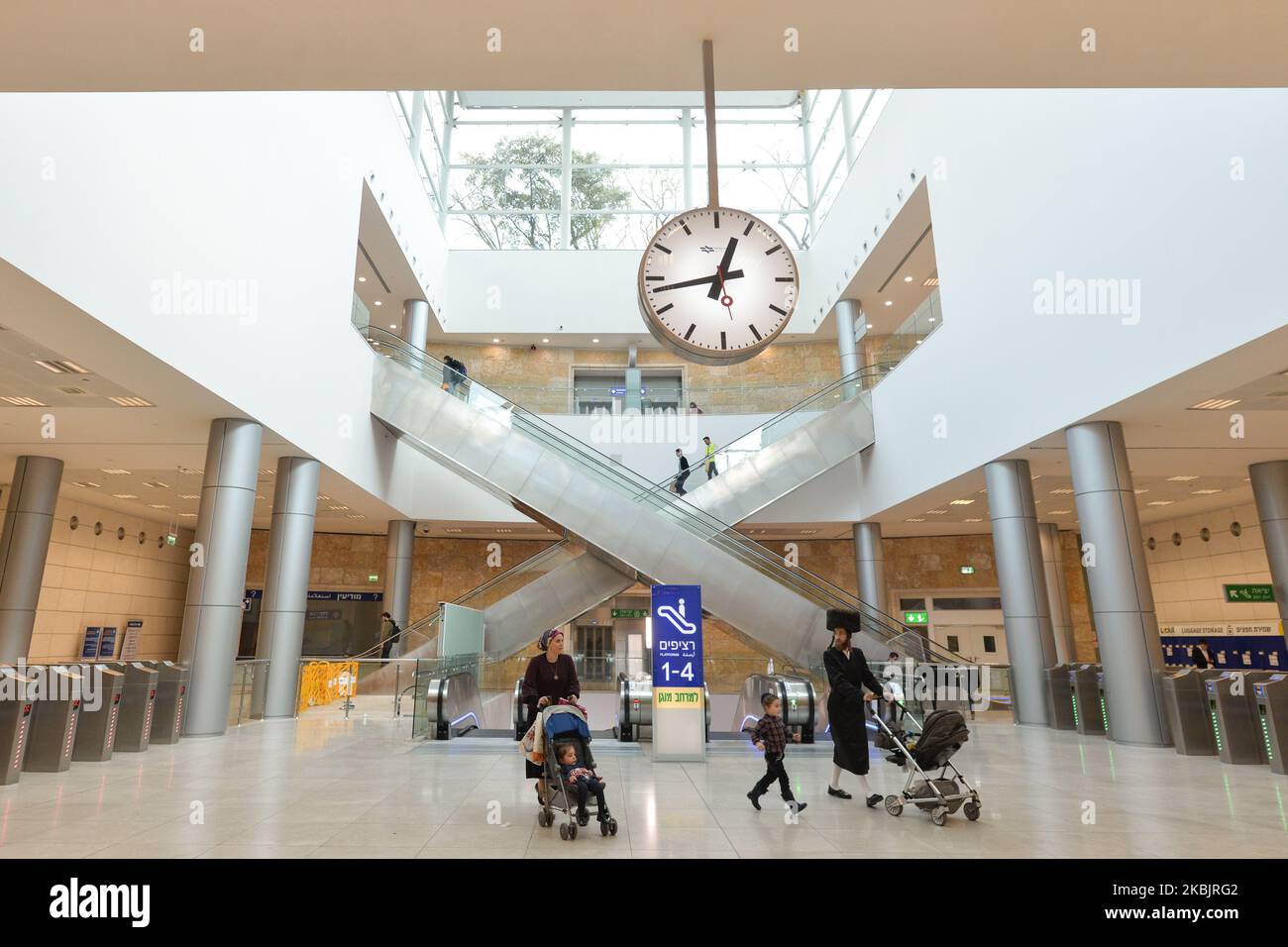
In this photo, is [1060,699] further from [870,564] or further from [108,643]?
[108,643]

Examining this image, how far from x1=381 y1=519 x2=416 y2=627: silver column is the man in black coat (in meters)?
18.8

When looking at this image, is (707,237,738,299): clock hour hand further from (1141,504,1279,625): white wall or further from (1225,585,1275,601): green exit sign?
(1225,585,1275,601): green exit sign

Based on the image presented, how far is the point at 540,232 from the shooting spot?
30703 millimetres

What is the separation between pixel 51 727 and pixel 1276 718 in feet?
48.3

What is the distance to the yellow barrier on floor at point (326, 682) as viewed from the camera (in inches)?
679

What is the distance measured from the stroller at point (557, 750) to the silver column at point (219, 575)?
8427 millimetres

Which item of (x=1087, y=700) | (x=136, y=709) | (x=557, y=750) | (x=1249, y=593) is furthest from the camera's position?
(x=1249, y=593)

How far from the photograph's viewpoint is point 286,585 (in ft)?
50.1

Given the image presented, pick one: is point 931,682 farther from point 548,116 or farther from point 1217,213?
point 548,116

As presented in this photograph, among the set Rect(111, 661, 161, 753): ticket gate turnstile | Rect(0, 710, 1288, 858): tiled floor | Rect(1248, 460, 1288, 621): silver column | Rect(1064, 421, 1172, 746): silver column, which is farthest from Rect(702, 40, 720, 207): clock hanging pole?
Rect(1248, 460, 1288, 621): silver column

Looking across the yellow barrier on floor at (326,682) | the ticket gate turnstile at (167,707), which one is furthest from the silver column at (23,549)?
the ticket gate turnstile at (167,707)

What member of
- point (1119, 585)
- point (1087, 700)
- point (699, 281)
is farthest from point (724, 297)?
point (1087, 700)

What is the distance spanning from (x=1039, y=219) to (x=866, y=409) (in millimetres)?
8996
